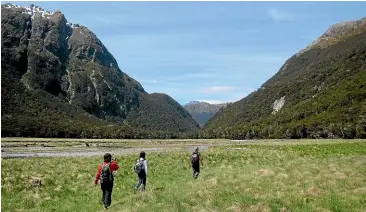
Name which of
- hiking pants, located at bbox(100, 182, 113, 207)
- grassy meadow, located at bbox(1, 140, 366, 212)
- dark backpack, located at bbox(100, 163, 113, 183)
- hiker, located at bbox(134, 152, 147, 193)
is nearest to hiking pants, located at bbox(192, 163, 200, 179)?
grassy meadow, located at bbox(1, 140, 366, 212)

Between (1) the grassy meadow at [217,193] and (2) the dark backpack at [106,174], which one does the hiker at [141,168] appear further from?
(2) the dark backpack at [106,174]

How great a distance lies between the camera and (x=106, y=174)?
1912cm

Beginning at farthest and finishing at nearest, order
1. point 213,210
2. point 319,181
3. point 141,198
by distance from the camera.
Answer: point 319,181
point 141,198
point 213,210

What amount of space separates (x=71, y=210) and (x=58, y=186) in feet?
22.0

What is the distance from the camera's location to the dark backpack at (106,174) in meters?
19.0

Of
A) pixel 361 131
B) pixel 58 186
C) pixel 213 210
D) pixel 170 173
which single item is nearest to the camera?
pixel 213 210

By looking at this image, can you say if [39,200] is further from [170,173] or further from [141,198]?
[170,173]

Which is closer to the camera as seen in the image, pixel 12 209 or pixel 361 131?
pixel 12 209

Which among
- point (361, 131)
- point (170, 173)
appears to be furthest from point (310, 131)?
point (170, 173)

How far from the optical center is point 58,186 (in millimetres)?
26562

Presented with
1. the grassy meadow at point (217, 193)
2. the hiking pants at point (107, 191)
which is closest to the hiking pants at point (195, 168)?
the grassy meadow at point (217, 193)

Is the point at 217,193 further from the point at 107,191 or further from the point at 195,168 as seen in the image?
the point at 195,168

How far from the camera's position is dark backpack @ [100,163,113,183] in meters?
19.0

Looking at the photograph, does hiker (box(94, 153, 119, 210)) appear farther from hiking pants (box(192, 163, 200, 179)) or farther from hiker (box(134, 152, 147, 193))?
hiking pants (box(192, 163, 200, 179))
